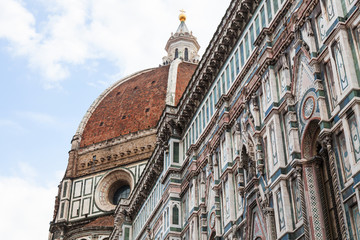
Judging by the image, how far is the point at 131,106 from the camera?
7331 cm

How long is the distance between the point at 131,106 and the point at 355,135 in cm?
5929

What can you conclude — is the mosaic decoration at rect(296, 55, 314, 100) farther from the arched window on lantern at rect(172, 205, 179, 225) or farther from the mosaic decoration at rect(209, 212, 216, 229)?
the arched window on lantern at rect(172, 205, 179, 225)

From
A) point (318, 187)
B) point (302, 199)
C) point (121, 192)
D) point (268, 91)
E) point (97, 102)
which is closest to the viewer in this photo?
point (318, 187)

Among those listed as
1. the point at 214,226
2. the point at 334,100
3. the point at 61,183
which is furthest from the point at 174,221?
the point at 61,183

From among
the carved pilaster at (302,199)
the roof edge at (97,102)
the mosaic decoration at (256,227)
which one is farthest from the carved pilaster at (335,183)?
the roof edge at (97,102)

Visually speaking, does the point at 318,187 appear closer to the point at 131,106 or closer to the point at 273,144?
the point at 273,144

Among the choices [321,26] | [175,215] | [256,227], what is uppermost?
[321,26]

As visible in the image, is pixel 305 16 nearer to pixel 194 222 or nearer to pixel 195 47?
pixel 194 222

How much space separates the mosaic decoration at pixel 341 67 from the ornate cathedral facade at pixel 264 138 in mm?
32

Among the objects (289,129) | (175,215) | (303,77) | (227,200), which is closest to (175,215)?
(175,215)

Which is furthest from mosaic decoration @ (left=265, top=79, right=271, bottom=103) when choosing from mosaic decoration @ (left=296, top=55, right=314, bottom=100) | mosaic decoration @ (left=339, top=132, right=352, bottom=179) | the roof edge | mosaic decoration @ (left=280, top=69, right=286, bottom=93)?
the roof edge

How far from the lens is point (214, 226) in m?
23.8

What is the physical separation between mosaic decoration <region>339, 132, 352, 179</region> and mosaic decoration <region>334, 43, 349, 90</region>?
4.29 ft

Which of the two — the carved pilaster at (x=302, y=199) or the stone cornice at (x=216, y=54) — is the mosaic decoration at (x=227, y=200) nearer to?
the carved pilaster at (x=302, y=199)
